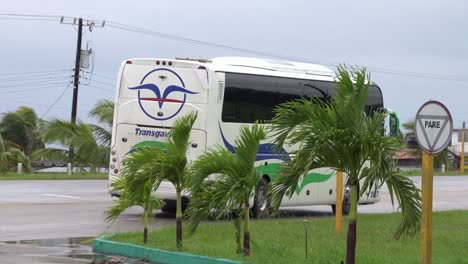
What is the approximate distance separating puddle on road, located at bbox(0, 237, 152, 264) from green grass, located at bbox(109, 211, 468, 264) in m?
0.55

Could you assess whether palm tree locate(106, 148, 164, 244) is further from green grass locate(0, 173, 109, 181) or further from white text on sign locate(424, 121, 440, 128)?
green grass locate(0, 173, 109, 181)

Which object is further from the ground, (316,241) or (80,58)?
(80,58)

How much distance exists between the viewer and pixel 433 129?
11.0 metres

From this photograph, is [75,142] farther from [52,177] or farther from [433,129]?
[433,129]

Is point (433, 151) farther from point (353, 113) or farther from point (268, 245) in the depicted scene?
point (268, 245)

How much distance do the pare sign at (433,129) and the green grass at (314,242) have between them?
1.91m

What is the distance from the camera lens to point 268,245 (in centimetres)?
1362

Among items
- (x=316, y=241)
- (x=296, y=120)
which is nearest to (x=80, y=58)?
(x=316, y=241)

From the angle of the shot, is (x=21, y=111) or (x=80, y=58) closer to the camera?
(x=21, y=111)

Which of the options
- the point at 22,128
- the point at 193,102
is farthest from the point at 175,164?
the point at 22,128

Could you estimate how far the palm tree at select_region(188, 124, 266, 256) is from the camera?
41.0 feet

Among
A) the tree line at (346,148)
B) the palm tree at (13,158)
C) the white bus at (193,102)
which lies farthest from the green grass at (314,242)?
the palm tree at (13,158)

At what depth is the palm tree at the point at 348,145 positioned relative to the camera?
10.8 metres

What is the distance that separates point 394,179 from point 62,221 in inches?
428
